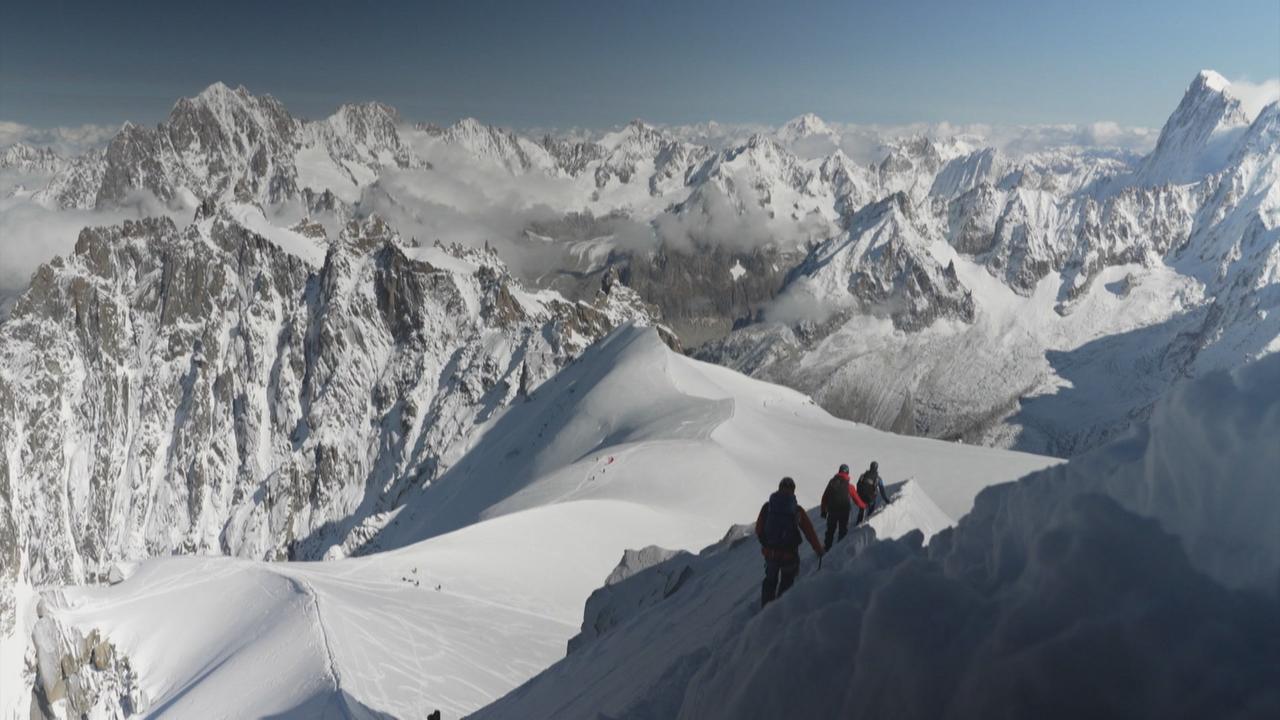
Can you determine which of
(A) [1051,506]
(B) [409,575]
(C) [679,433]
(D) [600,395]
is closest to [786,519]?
(A) [1051,506]

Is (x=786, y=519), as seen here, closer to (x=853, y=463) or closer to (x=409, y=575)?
(x=409, y=575)

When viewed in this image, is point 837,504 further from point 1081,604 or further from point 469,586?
point 469,586

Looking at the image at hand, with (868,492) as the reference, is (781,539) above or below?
above

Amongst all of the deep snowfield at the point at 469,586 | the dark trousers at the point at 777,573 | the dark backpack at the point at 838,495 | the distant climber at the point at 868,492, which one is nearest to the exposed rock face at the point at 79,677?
the deep snowfield at the point at 469,586

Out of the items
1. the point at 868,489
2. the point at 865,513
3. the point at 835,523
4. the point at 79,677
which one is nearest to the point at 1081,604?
the point at 835,523

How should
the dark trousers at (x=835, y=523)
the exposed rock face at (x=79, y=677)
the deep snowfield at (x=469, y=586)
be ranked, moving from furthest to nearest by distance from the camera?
the exposed rock face at (x=79, y=677), the deep snowfield at (x=469, y=586), the dark trousers at (x=835, y=523)

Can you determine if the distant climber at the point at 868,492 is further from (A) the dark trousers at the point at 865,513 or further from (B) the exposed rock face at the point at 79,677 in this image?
(B) the exposed rock face at the point at 79,677

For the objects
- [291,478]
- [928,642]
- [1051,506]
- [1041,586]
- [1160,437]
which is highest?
[1160,437]
